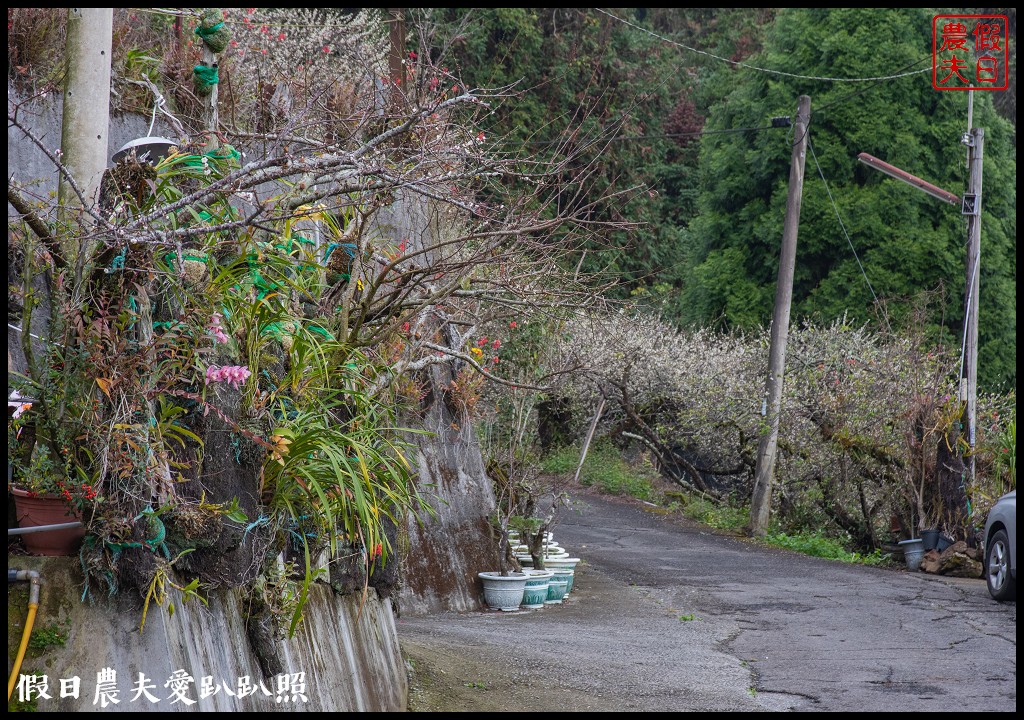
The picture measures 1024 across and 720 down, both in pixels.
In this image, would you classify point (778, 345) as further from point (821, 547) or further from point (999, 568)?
point (999, 568)

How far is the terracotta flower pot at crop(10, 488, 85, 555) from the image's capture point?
3.90 m

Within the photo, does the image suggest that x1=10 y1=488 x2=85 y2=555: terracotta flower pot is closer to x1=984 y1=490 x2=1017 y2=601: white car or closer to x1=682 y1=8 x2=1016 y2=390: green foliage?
x1=984 y1=490 x2=1017 y2=601: white car

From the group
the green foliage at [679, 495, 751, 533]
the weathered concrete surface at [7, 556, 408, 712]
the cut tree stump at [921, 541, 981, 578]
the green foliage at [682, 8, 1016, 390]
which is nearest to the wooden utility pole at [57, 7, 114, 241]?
the weathered concrete surface at [7, 556, 408, 712]

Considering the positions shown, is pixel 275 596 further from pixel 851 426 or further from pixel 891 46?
pixel 891 46

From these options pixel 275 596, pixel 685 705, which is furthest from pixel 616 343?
pixel 275 596

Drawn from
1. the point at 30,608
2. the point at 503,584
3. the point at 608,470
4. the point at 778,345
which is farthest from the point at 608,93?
the point at 30,608

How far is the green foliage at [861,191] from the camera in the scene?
23.1 meters

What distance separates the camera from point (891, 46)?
23.7 metres

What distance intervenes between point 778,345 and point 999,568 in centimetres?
656

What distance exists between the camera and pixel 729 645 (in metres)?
8.28

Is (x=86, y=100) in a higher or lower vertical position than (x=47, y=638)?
higher

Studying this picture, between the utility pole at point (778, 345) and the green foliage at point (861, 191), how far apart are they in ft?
20.7

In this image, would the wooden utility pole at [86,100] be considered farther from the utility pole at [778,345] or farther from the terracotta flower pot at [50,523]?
the utility pole at [778,345]

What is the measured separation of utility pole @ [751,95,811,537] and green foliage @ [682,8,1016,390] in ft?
20.7
